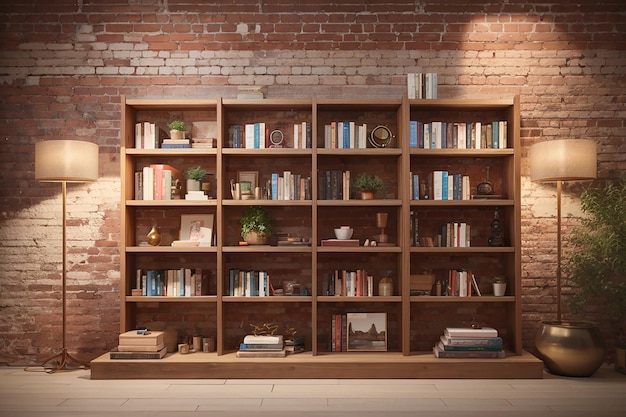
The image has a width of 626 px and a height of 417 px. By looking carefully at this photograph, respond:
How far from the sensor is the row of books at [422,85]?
17.7ft

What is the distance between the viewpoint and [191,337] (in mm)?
5574

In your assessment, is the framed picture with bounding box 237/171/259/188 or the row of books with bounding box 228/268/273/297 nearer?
the row of books with bounding box 228/268/273/297

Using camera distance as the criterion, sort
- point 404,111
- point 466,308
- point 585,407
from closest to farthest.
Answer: point 585,407
point 404,111
point 466,308

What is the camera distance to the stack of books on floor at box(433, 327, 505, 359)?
16.7 ft

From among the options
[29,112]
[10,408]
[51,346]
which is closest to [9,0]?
[29,112]

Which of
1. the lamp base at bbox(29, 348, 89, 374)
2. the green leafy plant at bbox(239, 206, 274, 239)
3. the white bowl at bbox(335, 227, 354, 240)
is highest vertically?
the green leafy plant at bbox(239, 206, 274, 239)

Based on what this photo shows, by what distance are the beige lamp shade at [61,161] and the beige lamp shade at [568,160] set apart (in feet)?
13.0

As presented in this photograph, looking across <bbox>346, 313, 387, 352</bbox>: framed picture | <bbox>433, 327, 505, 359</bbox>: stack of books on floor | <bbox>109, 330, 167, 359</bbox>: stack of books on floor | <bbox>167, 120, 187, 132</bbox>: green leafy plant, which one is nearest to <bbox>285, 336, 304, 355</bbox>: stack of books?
<bbox>346, 313, 387, 352</bbox>: framed picture

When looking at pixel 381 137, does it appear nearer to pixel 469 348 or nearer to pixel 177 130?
pixel 177 130

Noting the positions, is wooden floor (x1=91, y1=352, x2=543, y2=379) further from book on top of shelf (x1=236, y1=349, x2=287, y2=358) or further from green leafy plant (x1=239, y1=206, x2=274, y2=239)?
green leafy plant (x1=239, y1=206, x2=274, y2=239)

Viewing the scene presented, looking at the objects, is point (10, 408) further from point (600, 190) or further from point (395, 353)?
point (600, 190)

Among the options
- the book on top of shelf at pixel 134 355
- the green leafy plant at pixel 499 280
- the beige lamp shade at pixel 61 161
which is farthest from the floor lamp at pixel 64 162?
the green leafy plant at pixel 499 280

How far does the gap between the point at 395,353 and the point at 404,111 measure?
2.15 m

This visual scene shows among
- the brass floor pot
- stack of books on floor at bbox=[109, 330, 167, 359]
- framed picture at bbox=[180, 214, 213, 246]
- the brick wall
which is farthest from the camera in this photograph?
the brick wall
